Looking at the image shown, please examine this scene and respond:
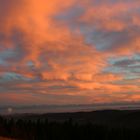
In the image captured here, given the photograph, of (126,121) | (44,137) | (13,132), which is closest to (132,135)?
(44,137)

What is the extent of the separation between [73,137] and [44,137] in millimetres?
1436

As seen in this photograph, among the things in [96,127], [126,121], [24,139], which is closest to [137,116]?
[126,121]

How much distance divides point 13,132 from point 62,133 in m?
2.49

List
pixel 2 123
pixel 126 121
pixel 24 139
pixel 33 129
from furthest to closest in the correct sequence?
pixel 126 121, pixel 2 123, pixel 33 129, pixel 24 139

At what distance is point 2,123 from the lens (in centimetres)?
2202

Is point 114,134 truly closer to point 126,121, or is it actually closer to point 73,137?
point 73,137

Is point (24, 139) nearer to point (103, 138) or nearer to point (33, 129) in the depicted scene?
point (33, 129)

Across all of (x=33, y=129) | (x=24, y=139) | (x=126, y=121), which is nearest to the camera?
(x=24, y=139)

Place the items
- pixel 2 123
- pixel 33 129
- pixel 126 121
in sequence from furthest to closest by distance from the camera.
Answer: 1. pixel 126 121
2. pixel 2 123
3. pixel 33 129

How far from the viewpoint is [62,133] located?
2003 cm

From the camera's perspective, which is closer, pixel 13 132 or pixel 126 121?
pixel 13 132

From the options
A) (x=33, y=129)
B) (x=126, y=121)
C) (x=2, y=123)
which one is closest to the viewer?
(x=33, y=129)

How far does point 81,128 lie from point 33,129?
8.00 ft

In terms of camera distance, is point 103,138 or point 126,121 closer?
point 103,138
